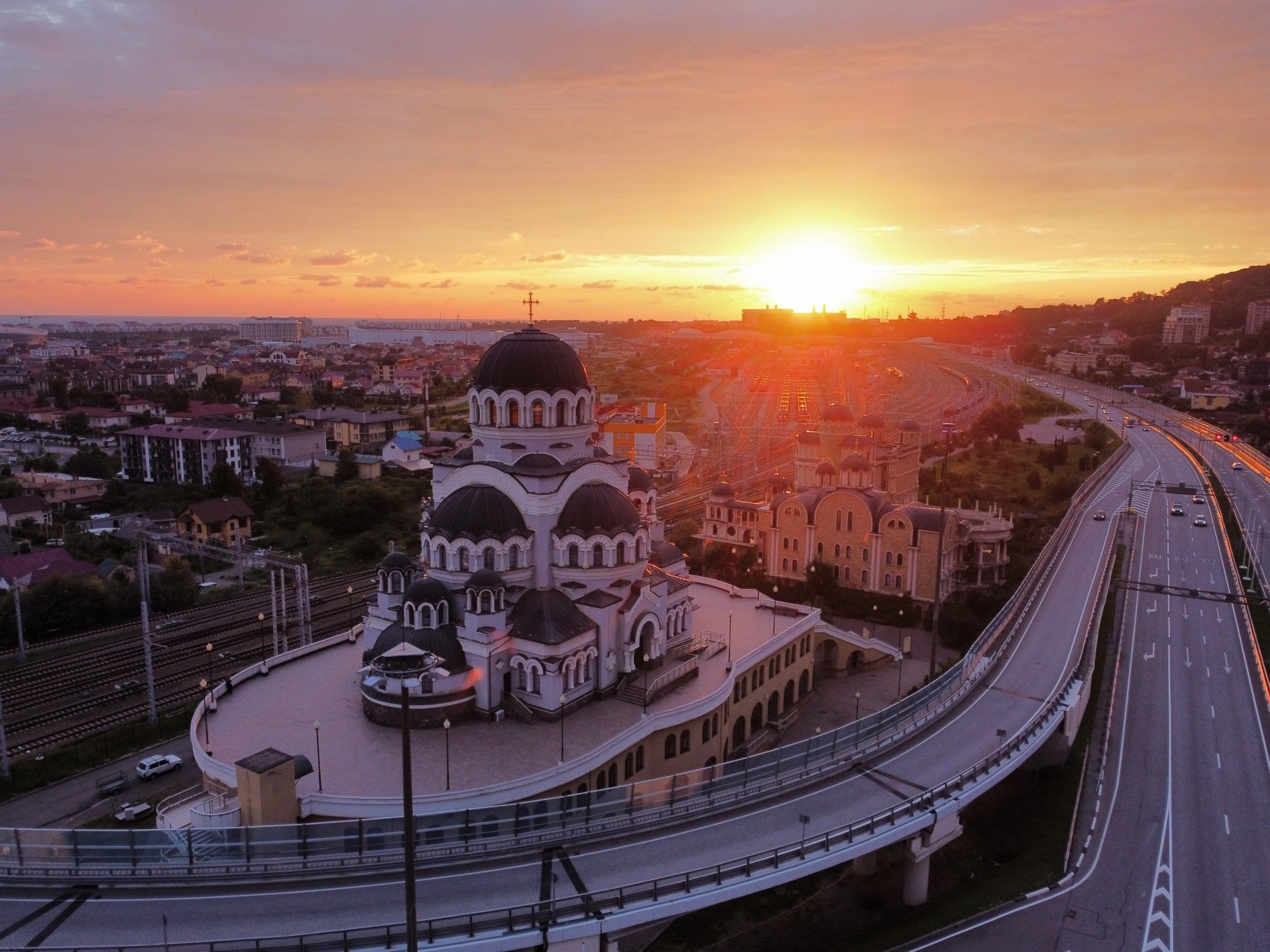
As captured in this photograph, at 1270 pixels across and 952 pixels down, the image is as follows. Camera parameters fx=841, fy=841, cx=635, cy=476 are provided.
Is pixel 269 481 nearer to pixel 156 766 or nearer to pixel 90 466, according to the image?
pixel 90 466

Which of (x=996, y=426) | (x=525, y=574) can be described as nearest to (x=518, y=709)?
(x=525, y=574)

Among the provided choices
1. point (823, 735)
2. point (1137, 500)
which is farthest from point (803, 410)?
point (823, 735)

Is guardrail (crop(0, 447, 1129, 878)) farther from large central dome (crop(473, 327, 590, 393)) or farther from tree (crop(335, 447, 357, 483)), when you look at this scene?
tree (crop(335, 447, 357, 483))

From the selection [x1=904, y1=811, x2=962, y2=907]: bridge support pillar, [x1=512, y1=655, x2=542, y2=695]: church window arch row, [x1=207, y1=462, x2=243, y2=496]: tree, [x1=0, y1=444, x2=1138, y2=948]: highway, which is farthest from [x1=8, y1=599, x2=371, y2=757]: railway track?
[x1=904, y1=811, x2=962, y2=907]: bridge support pillar

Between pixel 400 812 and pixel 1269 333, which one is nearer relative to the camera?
pixel 400 812

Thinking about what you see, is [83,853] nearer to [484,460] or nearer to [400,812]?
[400,812]
